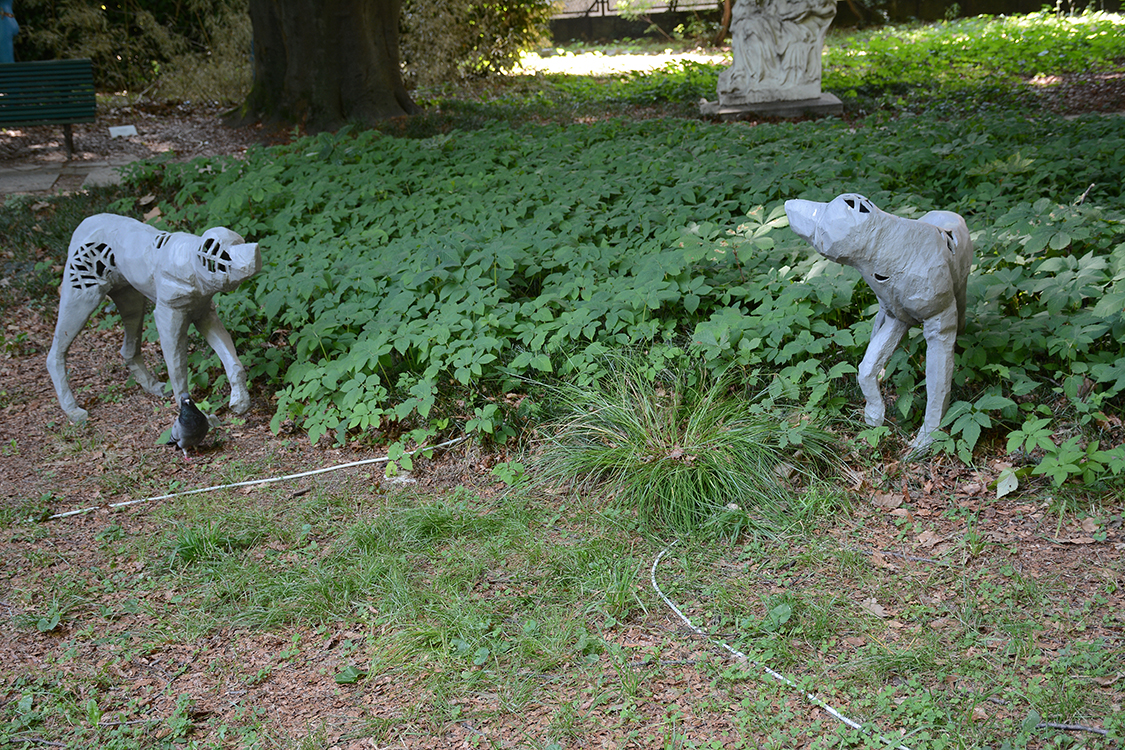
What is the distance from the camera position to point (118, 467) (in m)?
4.23

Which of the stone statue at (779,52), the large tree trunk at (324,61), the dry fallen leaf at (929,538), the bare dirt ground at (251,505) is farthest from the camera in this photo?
the stone statue at (779,52)

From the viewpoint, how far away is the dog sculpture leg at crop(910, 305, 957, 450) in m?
3.34

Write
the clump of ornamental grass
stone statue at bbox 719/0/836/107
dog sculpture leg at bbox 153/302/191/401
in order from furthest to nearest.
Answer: stone statue at bbox 719/0/836/107 < dog sculpture leg at bbox 153/302/191/401 < the clump of ornamental grass

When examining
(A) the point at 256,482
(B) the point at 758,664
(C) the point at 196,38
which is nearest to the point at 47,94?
(C) the point at 196,38

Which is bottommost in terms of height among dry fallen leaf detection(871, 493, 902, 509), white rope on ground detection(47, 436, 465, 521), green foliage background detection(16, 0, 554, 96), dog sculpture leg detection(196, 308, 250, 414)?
Result: white rope on ground detection(47, 436, 465, 521)

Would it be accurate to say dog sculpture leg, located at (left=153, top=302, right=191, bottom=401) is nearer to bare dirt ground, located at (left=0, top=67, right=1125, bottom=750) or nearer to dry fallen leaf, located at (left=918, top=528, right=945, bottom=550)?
bare dirt ground, located at (left=0, top=67, right=1125, bottom=750)

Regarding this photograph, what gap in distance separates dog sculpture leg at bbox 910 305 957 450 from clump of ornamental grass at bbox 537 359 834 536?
41cm

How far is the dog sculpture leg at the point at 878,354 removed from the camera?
11.5ft

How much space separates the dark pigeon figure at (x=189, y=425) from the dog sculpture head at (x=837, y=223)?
304cm

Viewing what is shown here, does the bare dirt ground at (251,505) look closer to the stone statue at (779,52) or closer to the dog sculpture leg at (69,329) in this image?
the dog sculpture leg at (69,329)

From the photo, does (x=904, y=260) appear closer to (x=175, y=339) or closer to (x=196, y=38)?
(x=175, y=339)

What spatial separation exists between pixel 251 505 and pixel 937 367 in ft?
10.1

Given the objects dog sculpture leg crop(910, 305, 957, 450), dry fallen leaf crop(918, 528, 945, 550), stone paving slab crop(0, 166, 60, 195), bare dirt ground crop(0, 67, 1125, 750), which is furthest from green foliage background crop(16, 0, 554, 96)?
dry fallen leaf crop(918, 528, 945, 550)

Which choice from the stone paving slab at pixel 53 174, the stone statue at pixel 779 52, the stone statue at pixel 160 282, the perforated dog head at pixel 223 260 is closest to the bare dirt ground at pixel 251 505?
the stone statue at pixel 160 282
